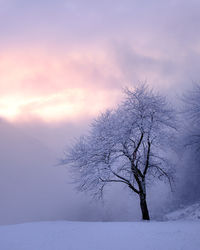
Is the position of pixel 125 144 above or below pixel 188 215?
above

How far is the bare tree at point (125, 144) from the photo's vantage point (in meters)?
14.7

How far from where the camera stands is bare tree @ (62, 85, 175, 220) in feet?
48.4

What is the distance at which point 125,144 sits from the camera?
15.1 meters

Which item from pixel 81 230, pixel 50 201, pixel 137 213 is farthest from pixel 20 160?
pixel 81 230

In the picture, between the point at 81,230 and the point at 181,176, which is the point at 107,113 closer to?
the point at 81,230

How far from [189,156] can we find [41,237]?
87.3ft

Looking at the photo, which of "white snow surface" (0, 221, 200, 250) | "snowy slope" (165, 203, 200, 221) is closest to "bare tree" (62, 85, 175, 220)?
"snowy slope" (165, 203, 200, 221)

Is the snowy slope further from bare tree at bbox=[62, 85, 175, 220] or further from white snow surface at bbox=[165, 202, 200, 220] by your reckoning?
bare tree at bbox=[62, 85, 175, 220]

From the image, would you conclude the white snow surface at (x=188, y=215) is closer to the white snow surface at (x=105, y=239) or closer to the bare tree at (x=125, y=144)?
the bare tree at (x=125, y=144)

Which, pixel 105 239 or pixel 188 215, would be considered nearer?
pixel 105 239

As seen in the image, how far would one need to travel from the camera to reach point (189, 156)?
1216 inches

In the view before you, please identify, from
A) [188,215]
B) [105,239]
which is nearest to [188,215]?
[188,215]

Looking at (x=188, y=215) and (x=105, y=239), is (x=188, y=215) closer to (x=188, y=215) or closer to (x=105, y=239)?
(x=188, y=215)

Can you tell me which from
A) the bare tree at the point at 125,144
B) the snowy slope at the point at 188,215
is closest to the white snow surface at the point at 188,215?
the snowy slope at the point at 188,215
